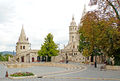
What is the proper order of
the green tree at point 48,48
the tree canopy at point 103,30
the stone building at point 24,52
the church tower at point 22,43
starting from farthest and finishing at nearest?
the church tower at point 22,43, the stone building at point 24,52, the green tree at point 48,48, the tree canopy at point 103,30

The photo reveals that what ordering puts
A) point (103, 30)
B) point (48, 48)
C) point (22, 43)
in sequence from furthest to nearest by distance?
point (22, 43), point (48, 48), point (103, 30)

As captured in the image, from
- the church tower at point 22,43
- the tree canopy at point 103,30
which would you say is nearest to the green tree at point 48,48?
the church tower at point 22,43

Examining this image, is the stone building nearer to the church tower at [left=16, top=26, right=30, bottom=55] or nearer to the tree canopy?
the church tower at [left=16, top=26, right=30, bottom=55]

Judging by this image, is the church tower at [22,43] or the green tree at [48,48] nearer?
the green tree at [48,48]

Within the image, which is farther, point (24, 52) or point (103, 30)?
point (24, 52)

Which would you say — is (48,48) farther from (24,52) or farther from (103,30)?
(103,30)

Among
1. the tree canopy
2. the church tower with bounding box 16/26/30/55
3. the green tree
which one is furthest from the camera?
the church tower with bounding box 16/26/30/55

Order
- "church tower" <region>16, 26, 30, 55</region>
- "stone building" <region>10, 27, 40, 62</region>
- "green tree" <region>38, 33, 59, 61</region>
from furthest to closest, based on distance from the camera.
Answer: "church tower" <region>16, 26, 30, 55</region>
"stone building" <region>10, 27, 40, 62</region>
"green tree" <region>38, 33, 59, 61</region>

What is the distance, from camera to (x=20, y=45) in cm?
8588

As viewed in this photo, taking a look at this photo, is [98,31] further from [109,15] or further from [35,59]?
[35,59]

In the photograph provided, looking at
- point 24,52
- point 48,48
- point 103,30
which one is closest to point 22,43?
point 24,52

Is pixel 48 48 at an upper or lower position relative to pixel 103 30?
lower

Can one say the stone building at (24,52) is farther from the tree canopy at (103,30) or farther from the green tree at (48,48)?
the tree canopy at (103,30)

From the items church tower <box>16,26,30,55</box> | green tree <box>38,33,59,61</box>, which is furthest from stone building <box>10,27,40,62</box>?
green tree <box>38,33,59,61</box>
